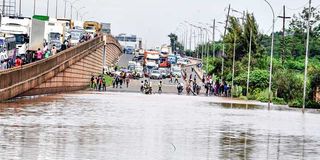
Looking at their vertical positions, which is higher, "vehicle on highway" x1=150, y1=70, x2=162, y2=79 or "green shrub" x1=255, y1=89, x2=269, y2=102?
"vehicle on highway" x1=150, y1=70, x2=162, y2=79

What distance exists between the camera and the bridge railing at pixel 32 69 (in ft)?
133

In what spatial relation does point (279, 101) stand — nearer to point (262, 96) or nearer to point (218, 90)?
point (262, 96)

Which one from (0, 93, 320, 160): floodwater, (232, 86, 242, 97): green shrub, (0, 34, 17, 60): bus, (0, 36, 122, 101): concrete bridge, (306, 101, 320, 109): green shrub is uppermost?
(0, 34, 17, 60): bus

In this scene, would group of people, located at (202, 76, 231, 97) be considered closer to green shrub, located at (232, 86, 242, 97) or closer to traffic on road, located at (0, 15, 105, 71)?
green shrub, located at (232, 86, 242, 97)

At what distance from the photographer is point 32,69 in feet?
161

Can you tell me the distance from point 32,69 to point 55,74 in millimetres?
11533

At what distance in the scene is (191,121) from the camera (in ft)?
110

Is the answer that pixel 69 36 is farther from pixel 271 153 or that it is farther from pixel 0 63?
pixel 271 153

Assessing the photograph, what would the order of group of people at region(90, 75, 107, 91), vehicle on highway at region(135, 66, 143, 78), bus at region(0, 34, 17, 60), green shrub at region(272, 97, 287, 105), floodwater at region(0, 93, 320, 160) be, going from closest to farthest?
floodwater at region(0, 93, 320, 160), bus at region(0, 34, 17, 60), green shrub at region(272, 97, 287, 105), group of people at region(90, 75, 107, 91), vehicle on highway at region(135, 66, 143, 78)

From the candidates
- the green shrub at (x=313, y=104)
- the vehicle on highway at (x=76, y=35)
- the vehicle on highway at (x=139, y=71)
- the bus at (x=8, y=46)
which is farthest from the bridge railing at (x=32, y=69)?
the vehicle on highway at (x=139, y=71)

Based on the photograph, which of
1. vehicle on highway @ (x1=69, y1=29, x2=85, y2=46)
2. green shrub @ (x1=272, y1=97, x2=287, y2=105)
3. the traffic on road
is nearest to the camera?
the traffic on road

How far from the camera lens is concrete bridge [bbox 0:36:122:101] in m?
42.6

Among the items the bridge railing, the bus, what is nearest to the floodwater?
the bridge railing

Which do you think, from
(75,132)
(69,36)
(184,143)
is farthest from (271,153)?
(69,36)
